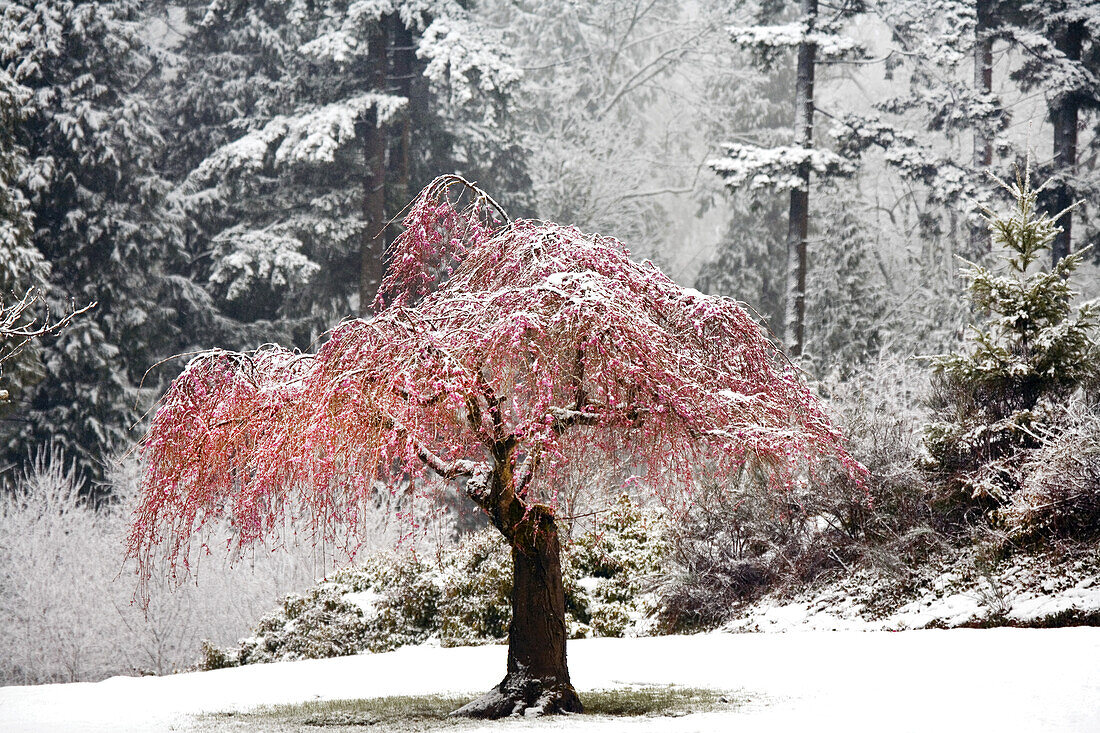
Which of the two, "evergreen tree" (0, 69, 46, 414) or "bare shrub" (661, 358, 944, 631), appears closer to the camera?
"bare shrub" (661, 358, 944, 631)

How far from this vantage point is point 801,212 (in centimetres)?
2216

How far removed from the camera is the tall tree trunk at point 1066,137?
22.2 m

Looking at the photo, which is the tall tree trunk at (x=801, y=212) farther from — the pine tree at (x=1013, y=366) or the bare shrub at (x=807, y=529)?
the pine tree at (x=1013, y=366)

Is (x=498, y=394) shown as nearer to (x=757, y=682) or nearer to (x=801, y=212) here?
(x=757, y=682)

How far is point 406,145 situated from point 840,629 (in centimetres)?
1595

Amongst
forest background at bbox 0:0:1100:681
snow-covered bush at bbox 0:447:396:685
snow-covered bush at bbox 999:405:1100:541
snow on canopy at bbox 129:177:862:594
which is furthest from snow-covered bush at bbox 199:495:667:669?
snow on canopy at bbox 129:177:862:594

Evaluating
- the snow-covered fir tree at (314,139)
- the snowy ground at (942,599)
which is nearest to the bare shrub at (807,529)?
the snowy ground at (942,599)

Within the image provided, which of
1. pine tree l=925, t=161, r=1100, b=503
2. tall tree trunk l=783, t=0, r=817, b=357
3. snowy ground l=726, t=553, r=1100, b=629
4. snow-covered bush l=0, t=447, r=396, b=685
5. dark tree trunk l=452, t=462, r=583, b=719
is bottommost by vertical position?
snow-covered bush l=0, t=447, r=396, b=685

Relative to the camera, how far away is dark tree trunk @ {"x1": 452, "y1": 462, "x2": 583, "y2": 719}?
24.3 ft

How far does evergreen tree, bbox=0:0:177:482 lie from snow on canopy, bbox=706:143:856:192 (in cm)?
1231

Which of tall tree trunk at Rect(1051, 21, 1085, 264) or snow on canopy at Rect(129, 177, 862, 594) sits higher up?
tall tree trunk at Rect(1051, 21, 1085, 264)

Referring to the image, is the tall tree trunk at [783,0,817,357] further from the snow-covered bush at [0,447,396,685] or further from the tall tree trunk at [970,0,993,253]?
the snow-covered bush at [0,447,396,685]

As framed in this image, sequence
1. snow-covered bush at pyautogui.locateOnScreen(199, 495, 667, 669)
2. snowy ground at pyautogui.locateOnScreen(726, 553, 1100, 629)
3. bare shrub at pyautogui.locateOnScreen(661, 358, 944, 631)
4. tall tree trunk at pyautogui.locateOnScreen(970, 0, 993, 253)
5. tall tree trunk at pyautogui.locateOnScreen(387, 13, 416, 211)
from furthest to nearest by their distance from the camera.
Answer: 1. tall tree trunk at pyautogui.locateOnScreen(387, 13, 416, 211)
2. tall tree trunk at pyautogui.locateOnScreen(970, 0, 993, 253)
3. snow-covered bush at pyautogui.locateOnScreen(199, 495, 667, 669)
4. bare shrub at pyautogui.locateOnScreen(661, 358, 944, 631)
5. snowy ground at pyautogui.locateOnScreen(726, 553, 1100, 629)

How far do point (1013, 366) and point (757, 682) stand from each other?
16.1 feet
